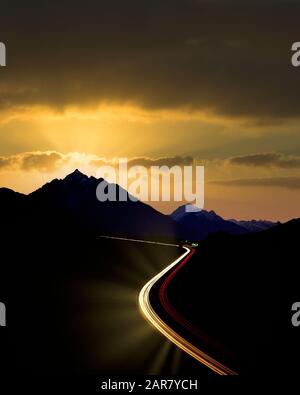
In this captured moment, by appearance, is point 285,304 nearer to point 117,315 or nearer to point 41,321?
point 117,315

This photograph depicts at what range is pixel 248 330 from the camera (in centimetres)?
2056

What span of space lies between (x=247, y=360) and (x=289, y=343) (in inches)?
128

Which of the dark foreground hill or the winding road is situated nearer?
the winding road

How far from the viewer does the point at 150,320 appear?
69.9 ft

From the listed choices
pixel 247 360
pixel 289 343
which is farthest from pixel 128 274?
pixel 247 360

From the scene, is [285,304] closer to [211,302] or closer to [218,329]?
[211,302]

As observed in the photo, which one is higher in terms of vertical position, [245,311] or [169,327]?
[169,327]

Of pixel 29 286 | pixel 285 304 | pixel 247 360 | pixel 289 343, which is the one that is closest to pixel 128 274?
pixel 29 286

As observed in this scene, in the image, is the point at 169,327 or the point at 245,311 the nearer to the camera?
the point at 169,327

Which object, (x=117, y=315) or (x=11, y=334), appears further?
(x=117, y=315)

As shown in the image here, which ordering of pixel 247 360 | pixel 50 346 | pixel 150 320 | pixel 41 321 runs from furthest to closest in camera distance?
pixel 150 320 → pixel 41 321 → pixel 50 346 → pixel 247 360

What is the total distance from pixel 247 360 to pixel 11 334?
5.89 metres

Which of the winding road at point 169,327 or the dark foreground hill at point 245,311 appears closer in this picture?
the winding road at point 169,327

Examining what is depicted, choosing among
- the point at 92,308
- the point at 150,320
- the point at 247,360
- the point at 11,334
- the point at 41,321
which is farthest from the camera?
the point at 92,308
